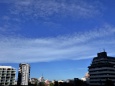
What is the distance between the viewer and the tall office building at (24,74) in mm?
188125

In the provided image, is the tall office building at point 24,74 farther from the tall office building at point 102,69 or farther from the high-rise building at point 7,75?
the tall office building at point 102,69

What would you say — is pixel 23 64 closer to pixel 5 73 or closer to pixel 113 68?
pixel 5 73

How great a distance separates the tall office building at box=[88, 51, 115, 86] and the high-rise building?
65.5 m

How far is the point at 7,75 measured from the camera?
145 metres

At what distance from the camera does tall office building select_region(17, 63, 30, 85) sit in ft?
617

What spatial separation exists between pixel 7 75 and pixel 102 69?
75.3 m

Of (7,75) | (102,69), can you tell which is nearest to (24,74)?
(7,75)

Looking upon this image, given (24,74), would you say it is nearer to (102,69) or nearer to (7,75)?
(7,75)

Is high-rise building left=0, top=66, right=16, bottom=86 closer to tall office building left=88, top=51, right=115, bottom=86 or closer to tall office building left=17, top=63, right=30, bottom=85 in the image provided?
tall office building left=17, top=63, right=30, bottom=85

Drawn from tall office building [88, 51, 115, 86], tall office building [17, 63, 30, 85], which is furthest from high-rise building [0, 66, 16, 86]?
tall office building [88, 51, 115, 86]

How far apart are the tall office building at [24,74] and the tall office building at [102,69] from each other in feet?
224

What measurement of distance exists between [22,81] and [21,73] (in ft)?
30.2

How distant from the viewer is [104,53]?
153250 millimetres

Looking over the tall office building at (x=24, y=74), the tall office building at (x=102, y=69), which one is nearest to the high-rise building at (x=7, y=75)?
the tall office building at (x=24, y=74)
